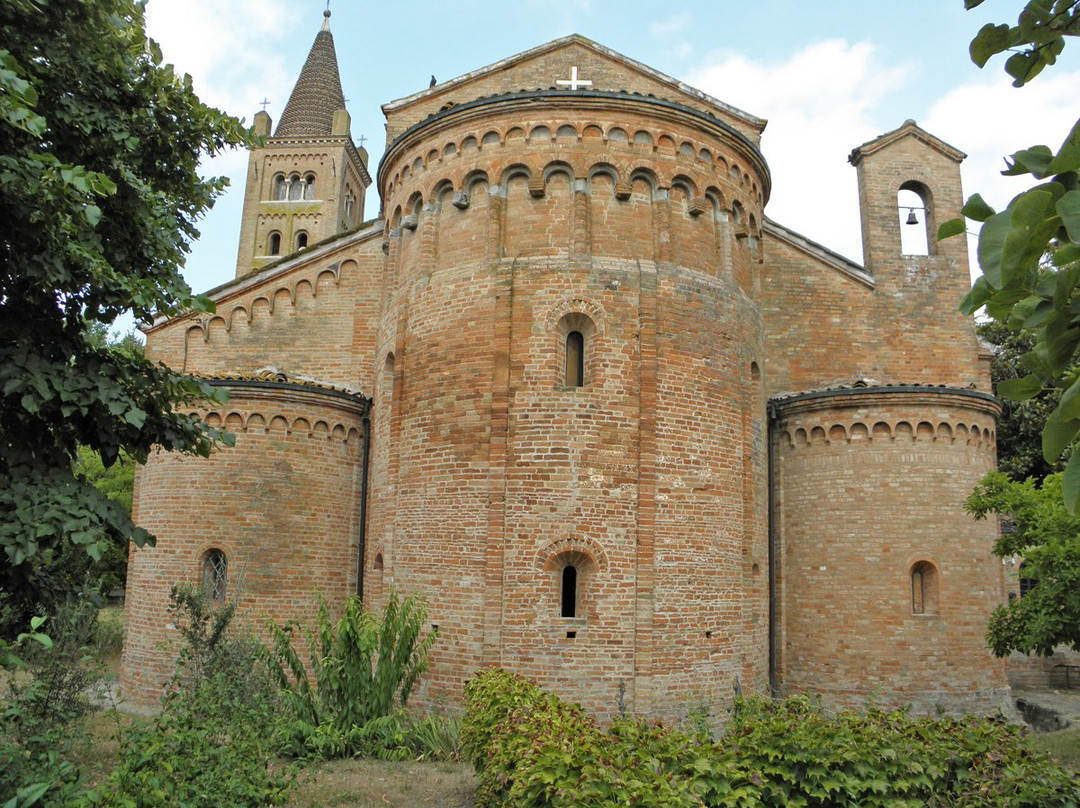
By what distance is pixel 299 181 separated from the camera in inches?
1614

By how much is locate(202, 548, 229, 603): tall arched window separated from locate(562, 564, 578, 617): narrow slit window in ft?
19.6

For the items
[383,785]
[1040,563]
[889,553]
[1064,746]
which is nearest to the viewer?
[383,785]

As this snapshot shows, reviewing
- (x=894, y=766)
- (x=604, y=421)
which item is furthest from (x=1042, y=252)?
(x=604, y=421)

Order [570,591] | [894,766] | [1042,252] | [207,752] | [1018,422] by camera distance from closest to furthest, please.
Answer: [1042,252] < [894,766] < [207,752] < [570,591] < [1018,422]

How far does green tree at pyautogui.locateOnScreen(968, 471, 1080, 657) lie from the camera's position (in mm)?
9414

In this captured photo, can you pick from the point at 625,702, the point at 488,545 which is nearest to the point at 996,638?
the point at 625,702

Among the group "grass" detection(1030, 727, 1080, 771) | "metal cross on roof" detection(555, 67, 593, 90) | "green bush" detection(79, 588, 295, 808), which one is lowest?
"grass" detection(1030, 727, 1080, 771)

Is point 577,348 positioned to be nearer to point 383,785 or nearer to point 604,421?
point 604,421

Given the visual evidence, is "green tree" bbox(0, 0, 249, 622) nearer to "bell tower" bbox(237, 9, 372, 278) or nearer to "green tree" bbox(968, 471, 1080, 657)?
"green tree" bbox(968, 471, 1080, 657)

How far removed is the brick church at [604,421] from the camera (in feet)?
37.6

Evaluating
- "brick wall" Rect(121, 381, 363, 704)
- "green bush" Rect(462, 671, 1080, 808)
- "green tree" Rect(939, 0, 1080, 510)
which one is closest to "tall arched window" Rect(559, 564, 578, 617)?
"green bush" Rect(462, 671, 1080, 808)

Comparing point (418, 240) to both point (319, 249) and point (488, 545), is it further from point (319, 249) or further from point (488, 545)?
point (488, 545)

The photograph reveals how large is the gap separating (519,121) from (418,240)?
2.46 m

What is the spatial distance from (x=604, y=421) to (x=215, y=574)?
7.21m
